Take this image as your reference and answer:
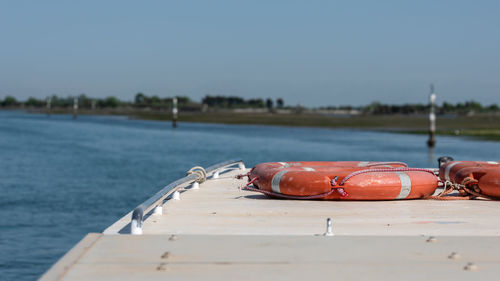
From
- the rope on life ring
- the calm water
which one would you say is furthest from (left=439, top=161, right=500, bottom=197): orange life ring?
the calm water

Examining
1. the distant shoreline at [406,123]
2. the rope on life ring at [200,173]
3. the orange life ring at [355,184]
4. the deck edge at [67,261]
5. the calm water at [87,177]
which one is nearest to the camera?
the deck edge at [67,261]

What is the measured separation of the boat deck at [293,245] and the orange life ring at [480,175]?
657 millimetres

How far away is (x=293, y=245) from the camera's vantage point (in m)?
5.36

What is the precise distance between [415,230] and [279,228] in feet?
4.52

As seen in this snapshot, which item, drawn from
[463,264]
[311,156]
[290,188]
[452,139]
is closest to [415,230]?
[463,264]

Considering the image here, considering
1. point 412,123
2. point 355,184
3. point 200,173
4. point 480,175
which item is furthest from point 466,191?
point 412,123

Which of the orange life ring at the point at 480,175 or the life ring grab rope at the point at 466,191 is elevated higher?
the orange life ring at the point at 480,175

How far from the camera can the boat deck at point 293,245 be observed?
4.52 metres

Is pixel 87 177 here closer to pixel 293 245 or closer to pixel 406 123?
pixel 293 245

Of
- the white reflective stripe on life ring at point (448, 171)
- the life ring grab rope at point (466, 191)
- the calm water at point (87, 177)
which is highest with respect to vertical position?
the white reflective stripe on life ring at point (448, 171)

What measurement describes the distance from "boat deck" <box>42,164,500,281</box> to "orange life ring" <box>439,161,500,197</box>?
0.66 meters

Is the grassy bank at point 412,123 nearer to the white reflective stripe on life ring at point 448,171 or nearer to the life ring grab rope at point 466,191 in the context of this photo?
the white reflective stripe on life ring at point 448,171

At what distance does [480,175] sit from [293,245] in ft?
14.6

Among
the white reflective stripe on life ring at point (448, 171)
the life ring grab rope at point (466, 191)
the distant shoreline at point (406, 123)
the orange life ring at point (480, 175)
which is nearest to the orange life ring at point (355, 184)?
the life ring grab rope at point (466, 191)
